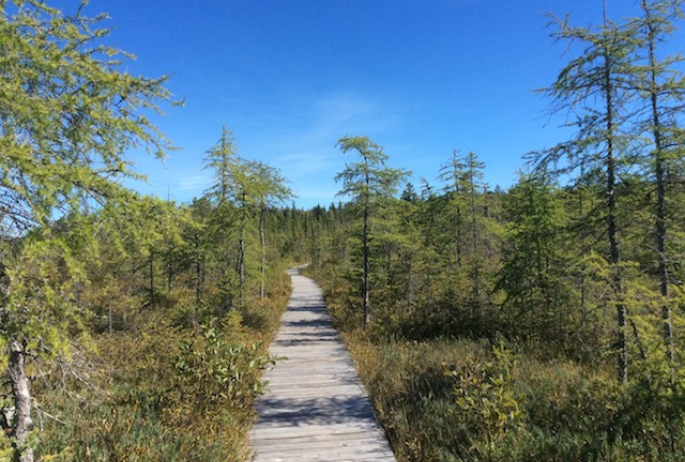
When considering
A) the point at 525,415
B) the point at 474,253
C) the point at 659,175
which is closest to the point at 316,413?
the point at 525,415

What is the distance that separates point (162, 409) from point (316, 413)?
2.41 metres

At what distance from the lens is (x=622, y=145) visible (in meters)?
6.25

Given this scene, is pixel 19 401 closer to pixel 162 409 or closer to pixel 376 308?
pixel 162 409

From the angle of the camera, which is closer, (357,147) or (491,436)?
(491,436)

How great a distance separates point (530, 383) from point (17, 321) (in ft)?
24.5

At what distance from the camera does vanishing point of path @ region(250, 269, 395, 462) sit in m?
5.11

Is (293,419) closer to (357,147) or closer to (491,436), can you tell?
(491,436)

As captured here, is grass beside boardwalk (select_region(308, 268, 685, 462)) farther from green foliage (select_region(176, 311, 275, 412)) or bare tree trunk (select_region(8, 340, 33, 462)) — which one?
bare tree trunk (select_region(8, 340, 33, 462))

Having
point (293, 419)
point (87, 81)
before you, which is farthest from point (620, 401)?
point (87, 81)

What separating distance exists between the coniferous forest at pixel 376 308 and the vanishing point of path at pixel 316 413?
319mm

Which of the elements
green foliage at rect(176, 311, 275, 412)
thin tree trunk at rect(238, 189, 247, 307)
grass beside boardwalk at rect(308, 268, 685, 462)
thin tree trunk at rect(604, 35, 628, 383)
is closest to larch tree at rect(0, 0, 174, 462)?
green foliage at rect(176, 311, 275, 412)

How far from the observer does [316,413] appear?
631 cm

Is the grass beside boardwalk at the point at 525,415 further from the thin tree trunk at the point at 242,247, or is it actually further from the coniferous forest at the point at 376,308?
the thin tree trunk at the point at 242,247

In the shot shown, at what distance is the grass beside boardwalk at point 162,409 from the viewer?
4.57 meters
